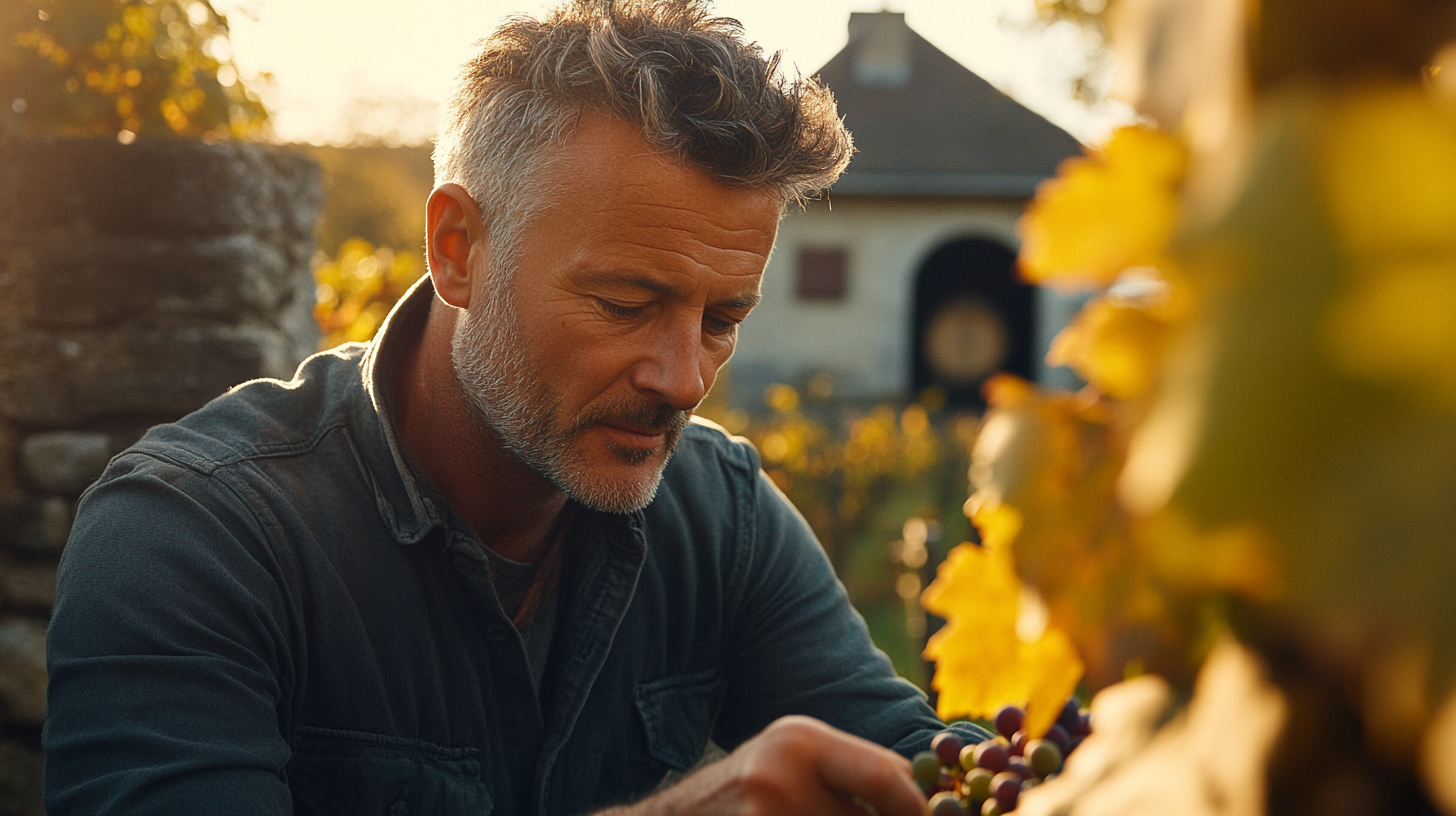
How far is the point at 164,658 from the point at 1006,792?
3.47 feet

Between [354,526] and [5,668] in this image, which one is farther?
[5,668]

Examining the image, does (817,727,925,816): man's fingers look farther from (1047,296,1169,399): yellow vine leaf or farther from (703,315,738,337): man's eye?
(703,315,738,337): man's eye

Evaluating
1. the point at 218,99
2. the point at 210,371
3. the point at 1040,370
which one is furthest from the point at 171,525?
the point at 1040,370

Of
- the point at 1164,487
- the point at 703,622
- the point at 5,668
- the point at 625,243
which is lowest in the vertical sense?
the point at 5,668

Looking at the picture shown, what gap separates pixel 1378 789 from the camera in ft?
1.11

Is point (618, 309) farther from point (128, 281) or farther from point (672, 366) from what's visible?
point (128, 281)

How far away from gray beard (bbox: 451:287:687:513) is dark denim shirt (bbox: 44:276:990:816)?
160 mm

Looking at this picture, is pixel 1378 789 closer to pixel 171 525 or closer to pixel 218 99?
pixel 171 525

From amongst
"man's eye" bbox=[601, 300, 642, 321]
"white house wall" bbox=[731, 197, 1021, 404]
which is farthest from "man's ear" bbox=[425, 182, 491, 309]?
"white house wall" bbox=[731, 197, 1021, 404]

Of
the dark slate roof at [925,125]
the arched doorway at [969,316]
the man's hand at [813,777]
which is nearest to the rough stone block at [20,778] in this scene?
the man's hand at [813,777]

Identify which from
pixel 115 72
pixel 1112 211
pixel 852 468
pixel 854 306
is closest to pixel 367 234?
pixel 854 306

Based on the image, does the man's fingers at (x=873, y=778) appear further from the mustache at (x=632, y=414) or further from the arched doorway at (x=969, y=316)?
the arched doorway at (x=969, y=316)

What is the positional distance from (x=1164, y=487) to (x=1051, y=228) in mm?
150

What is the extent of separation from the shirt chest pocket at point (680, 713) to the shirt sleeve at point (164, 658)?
700mm
